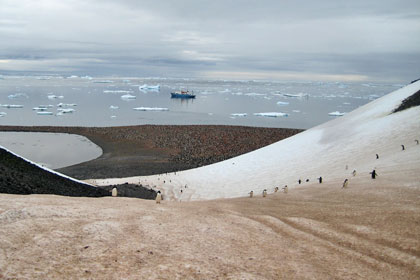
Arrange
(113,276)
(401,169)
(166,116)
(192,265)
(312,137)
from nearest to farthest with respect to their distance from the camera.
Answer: (113,276) → (192,265) → (401,169) → (312,137) → (166,116)

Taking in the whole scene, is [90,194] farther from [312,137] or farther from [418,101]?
[418,101]

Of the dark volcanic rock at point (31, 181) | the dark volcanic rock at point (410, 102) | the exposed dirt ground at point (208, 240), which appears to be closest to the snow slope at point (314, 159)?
the dark volcanic rock at point (410, 102)

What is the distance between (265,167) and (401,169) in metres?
10.5

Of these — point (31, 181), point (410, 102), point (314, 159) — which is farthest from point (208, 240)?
point (410, 102)

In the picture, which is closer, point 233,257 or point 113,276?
point 113,276

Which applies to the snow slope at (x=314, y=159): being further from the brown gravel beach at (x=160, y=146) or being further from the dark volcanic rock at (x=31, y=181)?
the brown gravel beach at (x=160, y=146)

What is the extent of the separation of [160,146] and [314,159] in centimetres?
2509

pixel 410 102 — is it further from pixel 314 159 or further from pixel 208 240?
pixel 208 240

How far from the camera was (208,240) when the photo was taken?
22.0 feet

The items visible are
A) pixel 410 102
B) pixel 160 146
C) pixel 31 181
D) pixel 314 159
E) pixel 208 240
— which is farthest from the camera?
pixel 160 146

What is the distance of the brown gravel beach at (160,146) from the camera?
31484 millimetres

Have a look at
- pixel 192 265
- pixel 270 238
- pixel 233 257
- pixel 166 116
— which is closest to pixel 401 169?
pixel 270 238

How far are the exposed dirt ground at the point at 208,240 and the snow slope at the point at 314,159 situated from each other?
665 centimetres

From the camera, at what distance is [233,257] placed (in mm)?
5984
